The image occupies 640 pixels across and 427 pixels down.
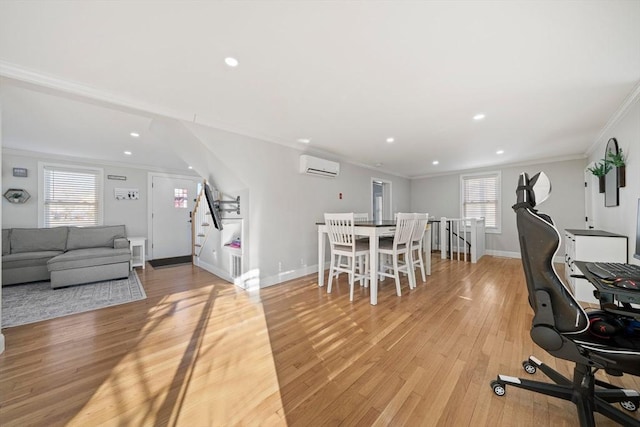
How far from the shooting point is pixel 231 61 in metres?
1.83

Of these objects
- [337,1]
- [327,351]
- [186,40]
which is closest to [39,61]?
[186,40]

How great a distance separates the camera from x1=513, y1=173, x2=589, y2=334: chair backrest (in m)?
1.10

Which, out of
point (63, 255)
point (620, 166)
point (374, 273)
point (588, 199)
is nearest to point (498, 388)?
point (374, 273)

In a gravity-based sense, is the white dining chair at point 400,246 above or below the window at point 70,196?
below

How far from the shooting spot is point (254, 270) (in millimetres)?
3395

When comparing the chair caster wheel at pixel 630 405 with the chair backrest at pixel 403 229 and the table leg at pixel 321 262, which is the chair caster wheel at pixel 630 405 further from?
the table leg at pixel 321 262

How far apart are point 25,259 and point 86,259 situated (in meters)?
0.93

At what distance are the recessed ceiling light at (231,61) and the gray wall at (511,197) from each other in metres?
6.27

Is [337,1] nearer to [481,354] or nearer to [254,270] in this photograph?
[481,354]

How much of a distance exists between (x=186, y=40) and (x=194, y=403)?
234cm

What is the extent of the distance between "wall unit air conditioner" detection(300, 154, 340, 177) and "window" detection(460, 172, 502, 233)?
400 centimetres

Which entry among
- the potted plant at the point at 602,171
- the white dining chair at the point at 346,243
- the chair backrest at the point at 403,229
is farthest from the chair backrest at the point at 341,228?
the potted plant at the point at 602,171

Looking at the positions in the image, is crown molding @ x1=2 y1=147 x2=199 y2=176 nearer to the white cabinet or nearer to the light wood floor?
the light wood floor

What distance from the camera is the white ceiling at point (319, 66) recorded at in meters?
1.39
